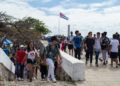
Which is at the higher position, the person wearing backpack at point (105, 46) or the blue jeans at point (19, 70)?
the person wearing backpack at point (105, 46)

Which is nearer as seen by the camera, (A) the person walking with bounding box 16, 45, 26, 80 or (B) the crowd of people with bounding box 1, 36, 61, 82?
(B) the crowd of people with bounding box 1, 36, 61, 82

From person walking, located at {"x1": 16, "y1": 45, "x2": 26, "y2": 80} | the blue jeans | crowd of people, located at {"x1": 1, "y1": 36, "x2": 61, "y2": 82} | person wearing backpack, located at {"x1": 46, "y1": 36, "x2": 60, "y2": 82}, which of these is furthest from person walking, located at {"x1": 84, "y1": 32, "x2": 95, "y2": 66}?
person wearing backpack, located at {"x1": 46, "y1": 36, "x2": 60, "y2": 82}

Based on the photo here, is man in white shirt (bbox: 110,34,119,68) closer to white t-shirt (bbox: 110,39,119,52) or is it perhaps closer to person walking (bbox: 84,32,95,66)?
white t-shirt (bbox: 110,39,119,52)

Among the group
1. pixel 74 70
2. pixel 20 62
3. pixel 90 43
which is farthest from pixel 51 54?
pixel 90 43

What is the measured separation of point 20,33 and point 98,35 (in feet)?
47.9

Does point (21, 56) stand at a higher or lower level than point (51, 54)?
lower

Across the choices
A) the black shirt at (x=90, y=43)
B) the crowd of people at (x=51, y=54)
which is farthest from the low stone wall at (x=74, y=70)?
the black shirt at (x=90, y=43)

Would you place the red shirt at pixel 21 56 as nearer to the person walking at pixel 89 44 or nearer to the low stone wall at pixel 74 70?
the low stone wall at pixel 74 70

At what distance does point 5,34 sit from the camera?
93.9 ft

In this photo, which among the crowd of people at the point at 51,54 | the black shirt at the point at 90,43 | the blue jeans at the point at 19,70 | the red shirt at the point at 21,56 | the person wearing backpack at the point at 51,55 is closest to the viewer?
the person wearing backpack at the point at 51,55

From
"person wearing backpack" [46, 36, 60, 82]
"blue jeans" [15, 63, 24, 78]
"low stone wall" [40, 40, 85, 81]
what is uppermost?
"person wearing backpack" [46, 36, 60, 82]

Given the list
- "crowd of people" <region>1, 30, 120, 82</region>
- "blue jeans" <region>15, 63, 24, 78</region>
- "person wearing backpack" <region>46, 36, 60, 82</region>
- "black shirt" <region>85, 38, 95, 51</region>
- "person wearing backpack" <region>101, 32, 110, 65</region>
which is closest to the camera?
"person wearing backpack" <region>46, 36, 60, 82</region>

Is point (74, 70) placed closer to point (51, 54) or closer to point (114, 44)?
point (51, 54)

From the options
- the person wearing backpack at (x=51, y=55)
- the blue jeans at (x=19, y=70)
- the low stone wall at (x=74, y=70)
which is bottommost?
the blue jeans at (x=19, y=70)
